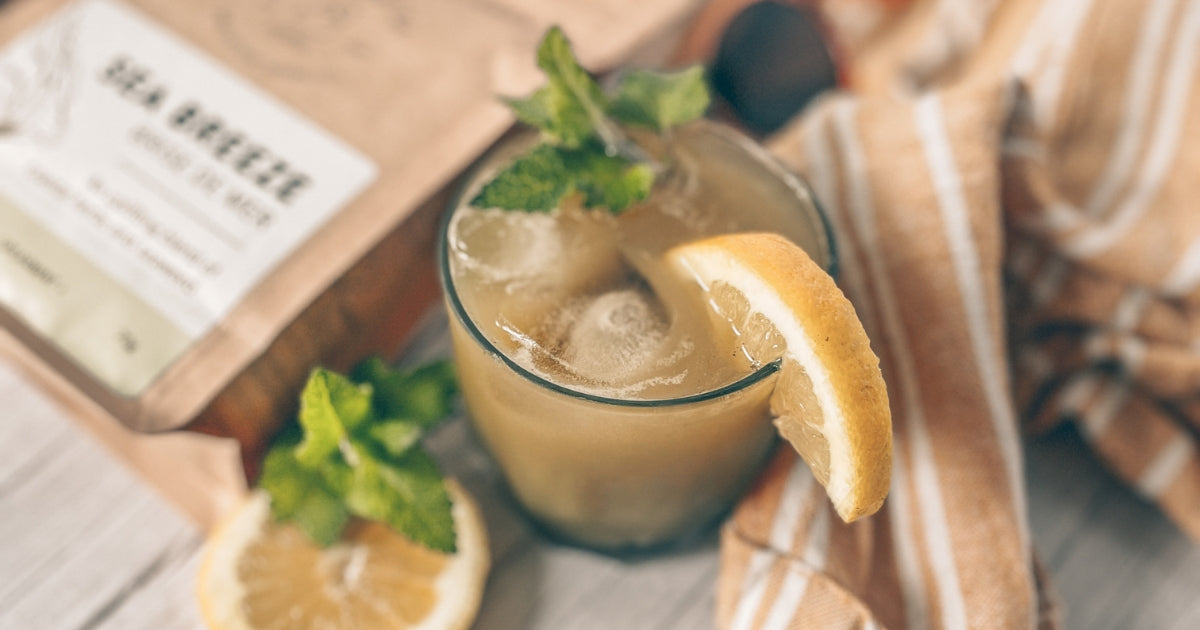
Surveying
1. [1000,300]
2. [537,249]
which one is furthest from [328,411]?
[1000,300]

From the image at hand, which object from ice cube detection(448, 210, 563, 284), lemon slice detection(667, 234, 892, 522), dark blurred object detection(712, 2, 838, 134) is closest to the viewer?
lemon slice detection(667, 234, 892, 522)

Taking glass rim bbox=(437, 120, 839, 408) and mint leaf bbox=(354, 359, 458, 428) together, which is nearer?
glass rim bbox=(437, 120, 839, 408)

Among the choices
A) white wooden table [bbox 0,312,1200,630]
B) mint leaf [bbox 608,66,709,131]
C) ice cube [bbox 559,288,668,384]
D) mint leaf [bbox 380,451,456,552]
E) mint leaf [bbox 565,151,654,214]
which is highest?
mint leaf [bbox 608,66,709,131]

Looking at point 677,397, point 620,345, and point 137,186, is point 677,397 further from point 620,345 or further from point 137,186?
point 137,186

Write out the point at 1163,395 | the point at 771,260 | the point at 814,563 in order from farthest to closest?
1. the point at 1163,395
2. the point at 814,563
3. the point at 771,260

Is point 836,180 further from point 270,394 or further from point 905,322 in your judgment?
point 270,394

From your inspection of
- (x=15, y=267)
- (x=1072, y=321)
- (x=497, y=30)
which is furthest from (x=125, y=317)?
(x=1072, y=321)

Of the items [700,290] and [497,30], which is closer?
[700,290]

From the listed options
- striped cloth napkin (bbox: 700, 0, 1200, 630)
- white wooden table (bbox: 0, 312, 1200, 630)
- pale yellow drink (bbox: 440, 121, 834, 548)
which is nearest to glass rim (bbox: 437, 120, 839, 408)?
pale yellow drink (bbox: 440, 121, 834, 548)

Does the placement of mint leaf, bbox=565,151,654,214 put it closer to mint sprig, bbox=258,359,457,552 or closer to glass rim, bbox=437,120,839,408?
glass rim, bbox=437,120,839,408
